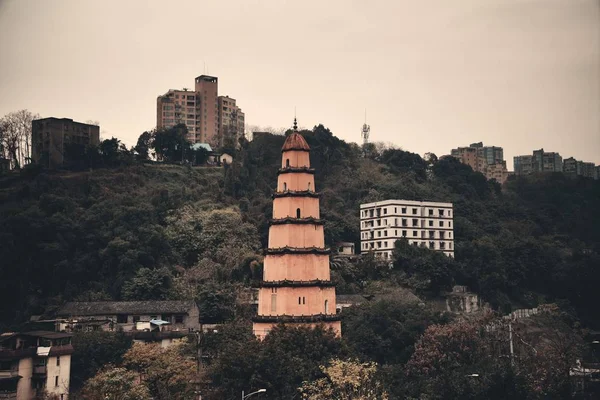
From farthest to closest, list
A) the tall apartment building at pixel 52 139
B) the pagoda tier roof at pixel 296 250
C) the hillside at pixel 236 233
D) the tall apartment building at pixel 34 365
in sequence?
the tall apartment building at pixel 52 139
the hillside at pixel 236 233
the pagoda tier roof at pixel 296 250
the tall apartment building at pixel 34 365

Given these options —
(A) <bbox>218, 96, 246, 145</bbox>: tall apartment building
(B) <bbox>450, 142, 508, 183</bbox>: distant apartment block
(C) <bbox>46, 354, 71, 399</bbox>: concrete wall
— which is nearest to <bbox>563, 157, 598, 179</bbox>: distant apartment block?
(B) <bbox>450, 142, 508, 183</bbox>: distant apartment block

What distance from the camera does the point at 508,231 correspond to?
257 feet

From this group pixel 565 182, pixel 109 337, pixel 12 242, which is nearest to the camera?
pixel 109 337

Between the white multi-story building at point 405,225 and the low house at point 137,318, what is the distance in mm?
20488

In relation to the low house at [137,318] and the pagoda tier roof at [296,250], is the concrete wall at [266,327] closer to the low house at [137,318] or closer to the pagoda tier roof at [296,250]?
the pagoda tier roof at [296,250]

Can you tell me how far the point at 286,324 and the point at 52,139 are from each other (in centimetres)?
4067

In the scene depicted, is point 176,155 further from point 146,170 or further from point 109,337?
point 109,337

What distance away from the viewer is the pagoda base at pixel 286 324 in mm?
44844

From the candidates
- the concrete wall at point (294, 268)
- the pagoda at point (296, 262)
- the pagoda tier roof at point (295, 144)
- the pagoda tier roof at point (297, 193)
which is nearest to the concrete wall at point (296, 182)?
the pagoda at point (296, 262)

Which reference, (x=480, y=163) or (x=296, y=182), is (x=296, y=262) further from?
(x=480, y=163)

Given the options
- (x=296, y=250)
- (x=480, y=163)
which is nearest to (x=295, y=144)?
(x=296, y=250)

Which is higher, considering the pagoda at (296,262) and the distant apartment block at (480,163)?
the distant apartment block at (480,163)

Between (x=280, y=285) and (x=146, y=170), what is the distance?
35529 millimetres

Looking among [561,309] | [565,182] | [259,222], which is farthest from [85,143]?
[565,182]
